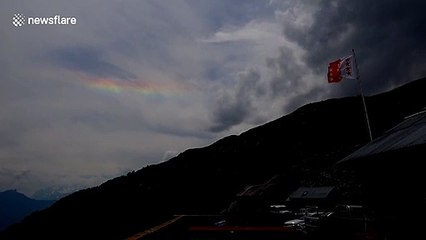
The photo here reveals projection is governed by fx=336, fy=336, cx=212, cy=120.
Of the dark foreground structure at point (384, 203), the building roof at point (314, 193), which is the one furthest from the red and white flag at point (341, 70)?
the building roof at point (314, 193)

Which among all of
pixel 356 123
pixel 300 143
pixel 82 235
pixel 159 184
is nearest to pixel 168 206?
pixel 159 184

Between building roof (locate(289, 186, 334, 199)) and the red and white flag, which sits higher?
the red and white flag

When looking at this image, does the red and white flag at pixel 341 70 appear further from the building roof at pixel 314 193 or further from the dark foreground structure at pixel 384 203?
the building roof at pixel 314 193

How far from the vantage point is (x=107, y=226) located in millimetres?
Result: 76125

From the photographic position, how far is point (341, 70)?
910 inches

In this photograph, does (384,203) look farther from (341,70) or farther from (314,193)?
(314,193)

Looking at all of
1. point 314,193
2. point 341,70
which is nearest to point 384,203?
point 341,70

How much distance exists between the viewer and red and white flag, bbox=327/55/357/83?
23062 mm

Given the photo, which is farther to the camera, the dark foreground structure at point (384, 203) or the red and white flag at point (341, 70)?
the red and white flag at point (341, 70)

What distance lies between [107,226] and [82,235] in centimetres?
556

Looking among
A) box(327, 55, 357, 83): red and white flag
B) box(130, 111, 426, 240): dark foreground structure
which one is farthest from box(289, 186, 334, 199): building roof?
box(130, 111, 426, 240): dark foreground structure

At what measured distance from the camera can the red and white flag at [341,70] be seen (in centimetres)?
2306

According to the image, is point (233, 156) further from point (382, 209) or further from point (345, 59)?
point (382, 209)

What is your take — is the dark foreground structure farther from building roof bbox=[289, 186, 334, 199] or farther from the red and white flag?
building roof bbox=[289, 186, 334, 199]
